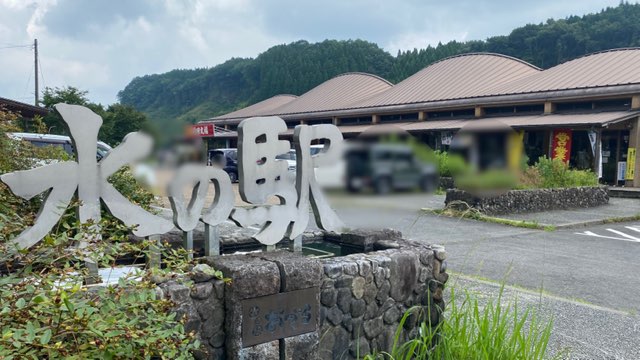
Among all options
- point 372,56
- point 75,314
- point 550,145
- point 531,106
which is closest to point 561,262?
point 75,314

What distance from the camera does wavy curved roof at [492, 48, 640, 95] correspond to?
20.5 m

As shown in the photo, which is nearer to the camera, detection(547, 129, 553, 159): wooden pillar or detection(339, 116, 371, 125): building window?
detection(547, 129, 553, 159): wooden pillar

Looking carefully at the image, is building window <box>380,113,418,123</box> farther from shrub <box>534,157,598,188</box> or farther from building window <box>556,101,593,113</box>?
shrub <box>534,157,598,188</box>

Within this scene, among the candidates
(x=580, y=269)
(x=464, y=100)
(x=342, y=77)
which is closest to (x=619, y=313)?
Result: (x=580, y=269)

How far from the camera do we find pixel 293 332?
3.17 metres

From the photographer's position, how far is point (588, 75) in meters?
21.9

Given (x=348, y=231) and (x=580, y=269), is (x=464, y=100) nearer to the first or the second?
(x=580, y=269)

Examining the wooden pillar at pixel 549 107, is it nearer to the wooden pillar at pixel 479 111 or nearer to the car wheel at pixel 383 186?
the wooden pillar at pixel 479 111

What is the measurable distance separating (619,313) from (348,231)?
286cm

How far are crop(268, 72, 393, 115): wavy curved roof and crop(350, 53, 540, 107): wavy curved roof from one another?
8.34ft

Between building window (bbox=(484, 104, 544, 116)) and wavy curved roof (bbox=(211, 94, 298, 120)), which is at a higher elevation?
wavy curved roof (bbox=(211, 94, 298, 120))

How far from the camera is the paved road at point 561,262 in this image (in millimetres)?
4031

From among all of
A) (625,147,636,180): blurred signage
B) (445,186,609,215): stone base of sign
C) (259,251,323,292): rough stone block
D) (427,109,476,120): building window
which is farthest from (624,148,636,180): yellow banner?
(259,251,323,292): rough stone block

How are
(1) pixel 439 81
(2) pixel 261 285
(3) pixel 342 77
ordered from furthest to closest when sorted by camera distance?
1. (3) pixel 342 77
2. (1) pixel 439 81
3. (2) pixel 261 285
